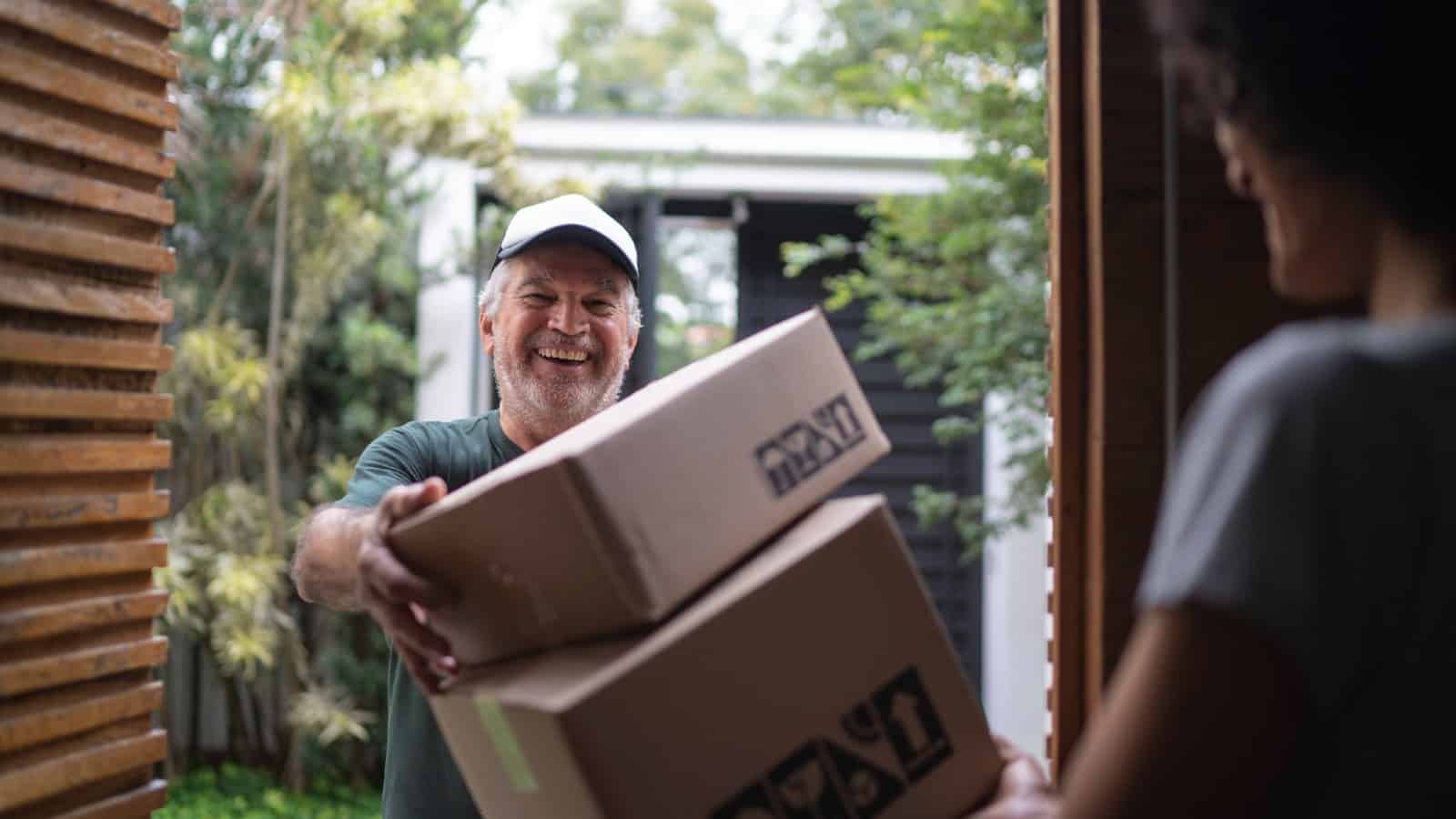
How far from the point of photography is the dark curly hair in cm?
67

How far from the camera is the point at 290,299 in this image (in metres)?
5.04

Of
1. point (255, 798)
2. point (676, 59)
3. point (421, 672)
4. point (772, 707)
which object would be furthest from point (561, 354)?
point (676, 59)

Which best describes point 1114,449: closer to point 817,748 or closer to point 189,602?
point 817,748

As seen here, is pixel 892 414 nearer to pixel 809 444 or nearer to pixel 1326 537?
pixel 809 444

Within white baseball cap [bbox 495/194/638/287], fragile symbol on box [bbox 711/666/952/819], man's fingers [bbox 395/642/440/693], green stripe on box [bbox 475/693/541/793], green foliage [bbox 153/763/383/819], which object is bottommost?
green foliage [bbox 153/763/383/819]

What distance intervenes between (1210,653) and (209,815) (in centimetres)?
454

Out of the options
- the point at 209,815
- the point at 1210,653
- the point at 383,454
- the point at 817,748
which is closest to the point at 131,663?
the point at 383,454

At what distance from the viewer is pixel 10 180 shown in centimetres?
160

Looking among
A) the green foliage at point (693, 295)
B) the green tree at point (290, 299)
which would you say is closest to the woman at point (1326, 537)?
the green tree at point (290, 299)

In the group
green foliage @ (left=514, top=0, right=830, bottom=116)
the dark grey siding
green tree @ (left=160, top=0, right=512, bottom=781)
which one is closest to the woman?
green tree @ (left=160, top=0, right=512, bottom=781)

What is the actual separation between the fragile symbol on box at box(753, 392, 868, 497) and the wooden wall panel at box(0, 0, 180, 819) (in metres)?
1.00

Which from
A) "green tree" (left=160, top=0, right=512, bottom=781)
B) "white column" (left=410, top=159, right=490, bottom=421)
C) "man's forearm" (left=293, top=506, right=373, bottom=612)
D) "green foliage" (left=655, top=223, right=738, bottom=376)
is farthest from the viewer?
"green foliage" (left=655, top=223, right=738, bottom=376)

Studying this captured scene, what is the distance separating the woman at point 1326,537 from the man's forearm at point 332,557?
0.82 m

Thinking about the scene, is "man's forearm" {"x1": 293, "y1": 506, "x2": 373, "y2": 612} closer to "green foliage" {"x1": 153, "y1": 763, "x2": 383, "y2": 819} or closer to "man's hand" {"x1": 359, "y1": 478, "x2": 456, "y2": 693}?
"man's hand" {"x1": 359, "y1": 478, "x2": 456, "y2": 693}
